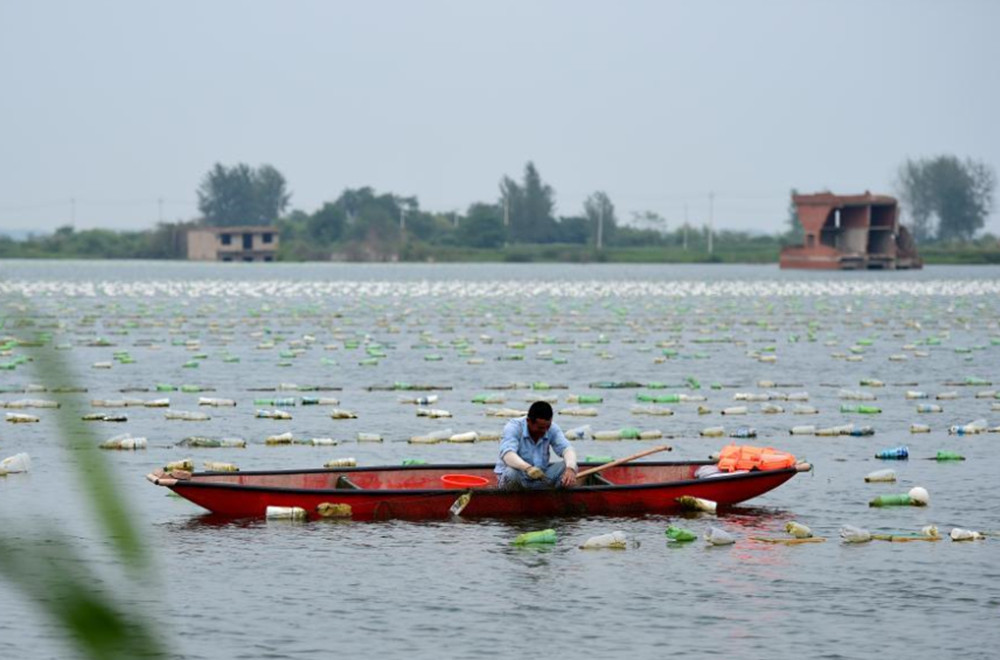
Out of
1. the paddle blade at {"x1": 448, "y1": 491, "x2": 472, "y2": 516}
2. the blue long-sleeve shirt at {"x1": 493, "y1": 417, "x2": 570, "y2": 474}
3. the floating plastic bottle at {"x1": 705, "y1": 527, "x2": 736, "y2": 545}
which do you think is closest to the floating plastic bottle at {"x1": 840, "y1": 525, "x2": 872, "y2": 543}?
the floating plastic bottle at {"x1": 705, "y1": 527, "x2": 736, "y2": 545}

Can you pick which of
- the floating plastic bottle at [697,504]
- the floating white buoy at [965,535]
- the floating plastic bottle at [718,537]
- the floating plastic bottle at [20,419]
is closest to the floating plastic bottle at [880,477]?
the floating plastic bottle at [697,504]

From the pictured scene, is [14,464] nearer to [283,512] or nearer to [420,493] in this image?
[283,512]

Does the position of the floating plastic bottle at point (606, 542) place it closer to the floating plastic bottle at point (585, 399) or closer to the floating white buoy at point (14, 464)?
the floating white buoy at point (14, 464)

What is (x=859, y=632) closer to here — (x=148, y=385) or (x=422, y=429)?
(x=422, y=429)

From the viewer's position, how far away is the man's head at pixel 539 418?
18844 millimetres

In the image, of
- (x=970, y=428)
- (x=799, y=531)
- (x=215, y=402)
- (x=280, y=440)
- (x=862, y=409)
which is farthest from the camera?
(x=215, y=402)

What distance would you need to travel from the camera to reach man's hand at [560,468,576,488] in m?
19.5

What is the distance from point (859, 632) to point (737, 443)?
14062 millimetres

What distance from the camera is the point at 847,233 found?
568ft

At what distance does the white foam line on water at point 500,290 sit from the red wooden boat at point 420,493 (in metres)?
79.5

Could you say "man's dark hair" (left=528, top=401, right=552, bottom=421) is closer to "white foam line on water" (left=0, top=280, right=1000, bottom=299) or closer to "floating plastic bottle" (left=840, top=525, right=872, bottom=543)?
"floating plastic bottle" (left=840, top=525, right=872, bottom=543)

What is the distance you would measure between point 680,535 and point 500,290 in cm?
9737

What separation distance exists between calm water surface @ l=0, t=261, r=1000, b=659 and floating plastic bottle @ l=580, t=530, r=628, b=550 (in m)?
0.26

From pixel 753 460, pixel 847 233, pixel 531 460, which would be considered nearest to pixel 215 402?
pixel 531 460
